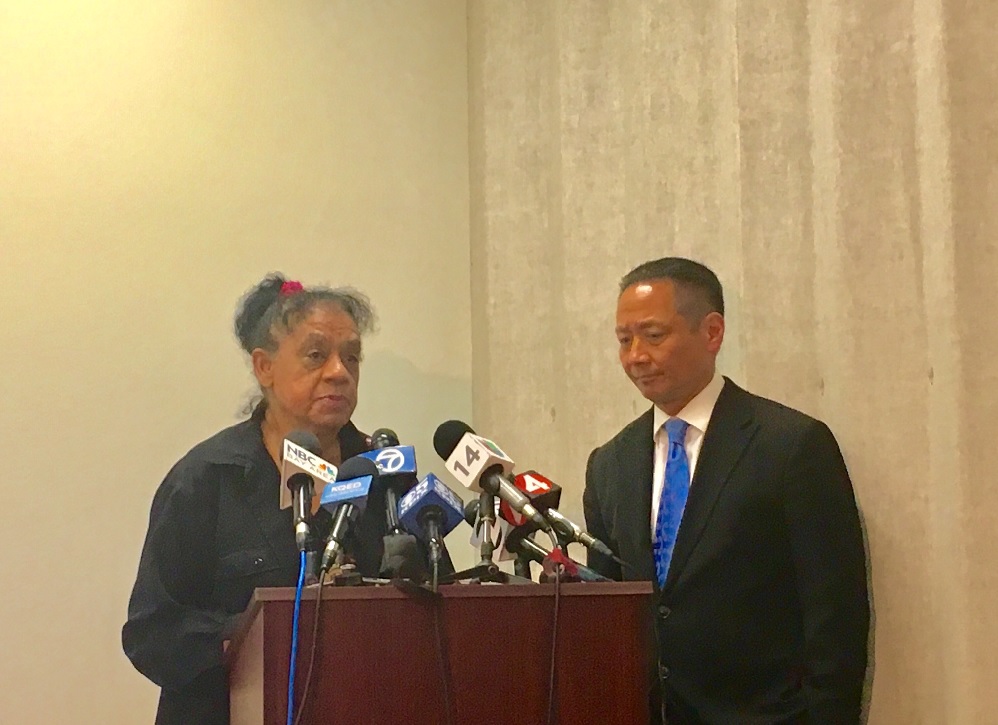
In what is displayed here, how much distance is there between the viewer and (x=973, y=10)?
2244mm

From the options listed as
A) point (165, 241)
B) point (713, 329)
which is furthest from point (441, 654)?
point (165, 241)

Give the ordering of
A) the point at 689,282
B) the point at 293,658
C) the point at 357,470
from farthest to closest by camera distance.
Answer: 1. the point at 689,282
2. the point at 357,470
3. the point at 293,658

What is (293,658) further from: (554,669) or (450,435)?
(450,435)

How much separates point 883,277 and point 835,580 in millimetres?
661

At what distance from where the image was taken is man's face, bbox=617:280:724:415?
239cm

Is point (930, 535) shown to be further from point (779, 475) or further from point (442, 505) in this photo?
point (442, 505)

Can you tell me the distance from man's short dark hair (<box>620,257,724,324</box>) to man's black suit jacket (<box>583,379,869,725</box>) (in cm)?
26

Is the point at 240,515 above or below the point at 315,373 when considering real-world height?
below

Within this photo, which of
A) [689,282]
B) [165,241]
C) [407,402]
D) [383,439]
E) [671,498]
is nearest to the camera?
[383,439]

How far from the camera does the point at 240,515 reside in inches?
90.7

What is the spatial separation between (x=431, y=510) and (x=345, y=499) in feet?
0.43

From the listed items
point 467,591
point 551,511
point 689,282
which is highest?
point 689,282

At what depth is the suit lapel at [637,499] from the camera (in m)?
2.32

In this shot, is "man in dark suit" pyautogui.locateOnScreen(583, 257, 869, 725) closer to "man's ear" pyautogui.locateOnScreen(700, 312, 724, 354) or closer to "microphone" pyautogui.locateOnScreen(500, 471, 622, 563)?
"man's ear" pyautogui.locateOnScreen(700, 312, 724, 354)
